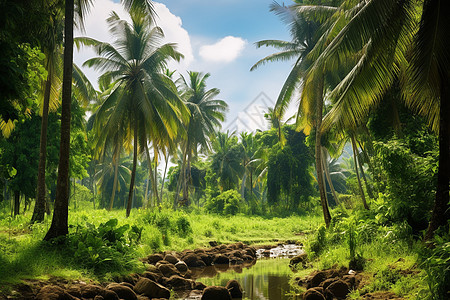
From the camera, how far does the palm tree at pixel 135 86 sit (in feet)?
59.4

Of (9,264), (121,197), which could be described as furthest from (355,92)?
(121,197)

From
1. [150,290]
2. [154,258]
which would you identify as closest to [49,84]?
[154,258]

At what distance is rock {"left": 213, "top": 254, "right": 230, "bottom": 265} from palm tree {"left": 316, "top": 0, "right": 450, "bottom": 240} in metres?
7.07

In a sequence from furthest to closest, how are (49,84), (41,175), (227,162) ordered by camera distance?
(227,162) → (49,84) → (41,175)

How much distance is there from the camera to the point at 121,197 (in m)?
47.9

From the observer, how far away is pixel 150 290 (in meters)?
7.84

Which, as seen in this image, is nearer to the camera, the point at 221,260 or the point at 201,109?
the point at 221,260

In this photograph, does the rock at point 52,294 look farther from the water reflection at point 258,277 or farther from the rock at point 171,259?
the rock at point 171,259

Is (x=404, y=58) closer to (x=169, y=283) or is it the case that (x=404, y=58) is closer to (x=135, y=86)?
(x=169, y=283)

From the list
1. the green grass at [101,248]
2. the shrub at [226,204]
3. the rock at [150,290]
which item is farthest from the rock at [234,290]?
the shrub at [226,204]

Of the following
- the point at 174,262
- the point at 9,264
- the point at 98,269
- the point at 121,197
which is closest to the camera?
the point at 9,264

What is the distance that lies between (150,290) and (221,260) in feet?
18.1

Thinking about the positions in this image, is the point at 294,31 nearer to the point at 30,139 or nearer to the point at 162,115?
the point at 162,115

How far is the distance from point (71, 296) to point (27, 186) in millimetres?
12395
